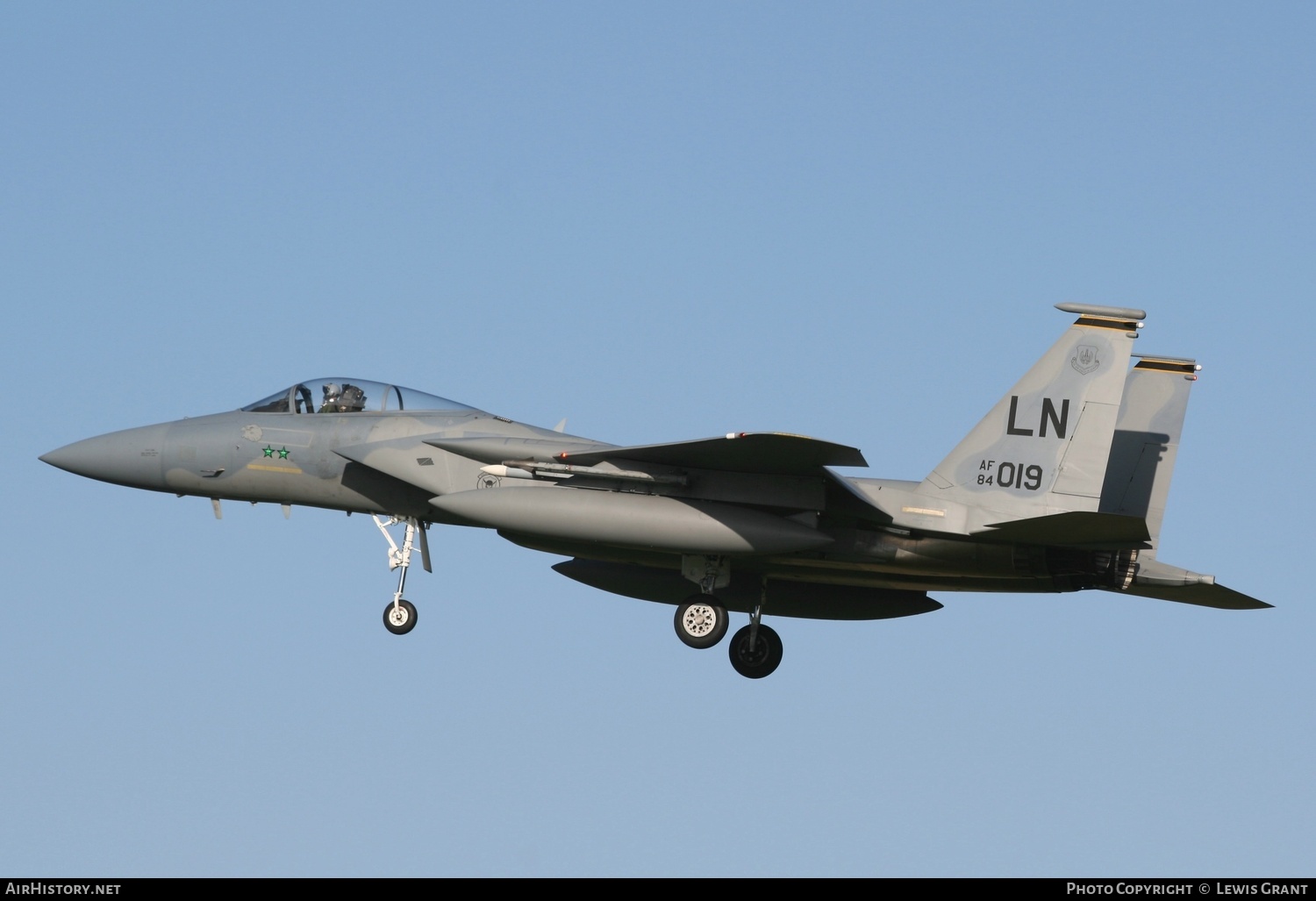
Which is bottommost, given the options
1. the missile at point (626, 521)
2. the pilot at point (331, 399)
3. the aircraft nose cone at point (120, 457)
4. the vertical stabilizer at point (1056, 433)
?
the aircraft nose cone at point (120, 457)

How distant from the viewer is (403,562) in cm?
1975

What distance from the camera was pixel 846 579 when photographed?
19625 millimetres

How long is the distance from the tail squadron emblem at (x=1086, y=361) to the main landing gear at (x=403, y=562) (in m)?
7.97

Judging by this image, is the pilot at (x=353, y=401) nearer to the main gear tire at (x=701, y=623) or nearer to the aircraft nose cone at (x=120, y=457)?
the aircraft nose cone at (x=120, y=457)

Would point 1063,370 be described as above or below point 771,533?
above

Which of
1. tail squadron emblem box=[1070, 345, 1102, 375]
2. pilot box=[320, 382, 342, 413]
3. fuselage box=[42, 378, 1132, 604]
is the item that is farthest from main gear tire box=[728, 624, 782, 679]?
pilot box=[320, 382, 342, 413]

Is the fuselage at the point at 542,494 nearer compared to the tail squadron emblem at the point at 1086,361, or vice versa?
the fuselage at the point at 542,494

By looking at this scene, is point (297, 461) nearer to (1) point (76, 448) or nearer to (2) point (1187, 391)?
(1) point (76, 448)

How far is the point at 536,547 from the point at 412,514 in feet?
5.28

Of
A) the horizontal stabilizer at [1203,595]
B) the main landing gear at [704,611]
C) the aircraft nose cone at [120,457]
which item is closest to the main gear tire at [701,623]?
the main landing gear at [704,611]

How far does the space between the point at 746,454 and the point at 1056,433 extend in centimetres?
354

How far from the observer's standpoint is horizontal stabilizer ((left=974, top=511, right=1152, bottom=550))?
55.5ft

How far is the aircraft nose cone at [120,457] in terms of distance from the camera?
20188 millimetres
